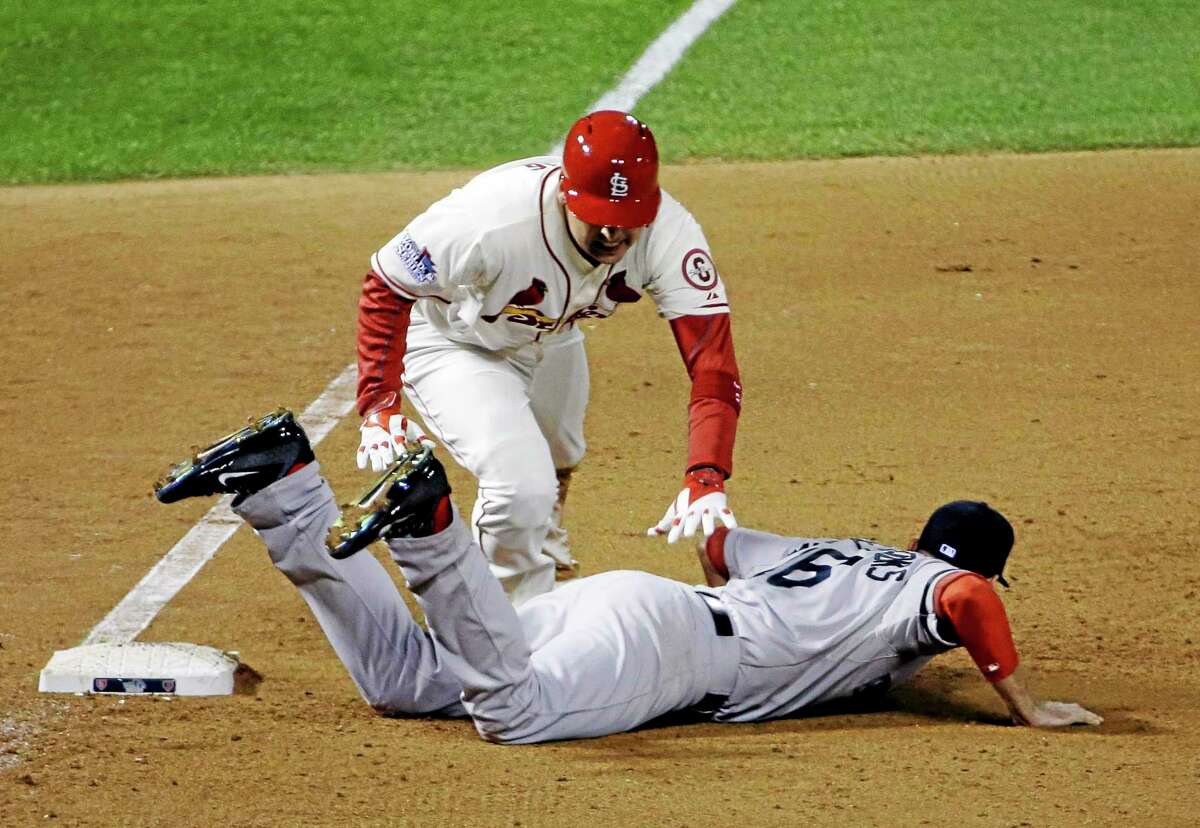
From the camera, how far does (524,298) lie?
481cm

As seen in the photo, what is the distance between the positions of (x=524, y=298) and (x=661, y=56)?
733 cm

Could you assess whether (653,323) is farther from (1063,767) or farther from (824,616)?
(1063,767)

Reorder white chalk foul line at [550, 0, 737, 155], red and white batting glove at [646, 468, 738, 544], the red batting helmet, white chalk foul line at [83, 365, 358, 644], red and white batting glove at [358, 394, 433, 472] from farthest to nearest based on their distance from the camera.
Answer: white chalk foul line at [550, 0, 737, 155], white chalk foul line at [83, 365, 358, 644], red and white batting glove at [358, 394, 433, 472], the red batting helmet, red and white batting glove at [646, 468, 738, 544]

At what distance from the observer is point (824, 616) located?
4.42m

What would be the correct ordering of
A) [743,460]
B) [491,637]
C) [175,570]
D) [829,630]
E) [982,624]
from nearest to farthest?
[491,637]
[982,624]
[829,630]
[175,570]
[743,460]

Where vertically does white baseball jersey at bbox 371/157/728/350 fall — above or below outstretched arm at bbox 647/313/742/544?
above

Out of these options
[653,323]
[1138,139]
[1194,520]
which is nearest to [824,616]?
[1194,520]

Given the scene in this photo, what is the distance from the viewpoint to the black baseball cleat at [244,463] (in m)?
4.04

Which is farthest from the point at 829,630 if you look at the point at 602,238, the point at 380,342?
the point at 380,342

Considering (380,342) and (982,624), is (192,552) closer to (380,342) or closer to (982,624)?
(380,342)

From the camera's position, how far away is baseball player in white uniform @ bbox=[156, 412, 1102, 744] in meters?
4.00

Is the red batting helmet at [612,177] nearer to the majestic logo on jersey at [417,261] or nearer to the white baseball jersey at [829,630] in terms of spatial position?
the majestic logo on jersey at [417,261]

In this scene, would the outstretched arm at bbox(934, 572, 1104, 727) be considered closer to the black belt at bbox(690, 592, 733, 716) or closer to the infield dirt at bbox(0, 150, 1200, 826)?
the infield dirt at bbox(0, 150, 1200, 826)

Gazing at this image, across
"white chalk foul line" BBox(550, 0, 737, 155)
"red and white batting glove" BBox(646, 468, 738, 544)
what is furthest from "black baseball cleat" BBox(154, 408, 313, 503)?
"white chalk foul line" BBox(550, 0, 737, 155)
